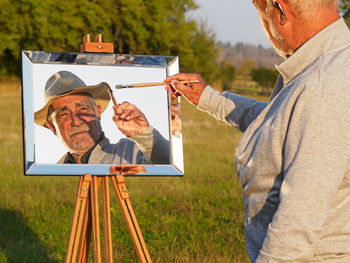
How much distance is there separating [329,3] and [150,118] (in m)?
1.65

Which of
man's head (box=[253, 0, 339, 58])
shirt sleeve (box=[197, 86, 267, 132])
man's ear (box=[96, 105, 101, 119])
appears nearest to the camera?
man's head (box=[253, 0, 339, 58])

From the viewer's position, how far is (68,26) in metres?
20.2

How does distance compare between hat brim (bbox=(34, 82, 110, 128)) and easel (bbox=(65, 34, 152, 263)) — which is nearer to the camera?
easel (bbox=(65, 34, 152, 263))

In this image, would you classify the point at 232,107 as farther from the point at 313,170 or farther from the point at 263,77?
the point at 263,77

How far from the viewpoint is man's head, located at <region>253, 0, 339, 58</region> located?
47.9 inches

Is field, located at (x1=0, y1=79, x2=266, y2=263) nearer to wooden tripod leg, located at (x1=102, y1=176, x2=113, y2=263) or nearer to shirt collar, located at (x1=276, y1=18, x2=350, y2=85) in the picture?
wooden tripod leg, located at (x1=102, y1=176, x2=113, y2=263)

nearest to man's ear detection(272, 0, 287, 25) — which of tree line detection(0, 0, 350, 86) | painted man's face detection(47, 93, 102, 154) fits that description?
painted man's face detection(47, 93, 102, 154)

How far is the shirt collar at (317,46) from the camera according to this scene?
122 centimetres

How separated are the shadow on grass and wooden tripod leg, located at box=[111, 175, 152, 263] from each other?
4.52 feet

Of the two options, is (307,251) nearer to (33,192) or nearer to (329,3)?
(329,3)

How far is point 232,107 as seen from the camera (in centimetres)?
210

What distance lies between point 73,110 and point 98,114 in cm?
14

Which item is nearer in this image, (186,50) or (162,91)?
(162,91)

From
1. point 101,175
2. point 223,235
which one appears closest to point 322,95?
point 101,175
